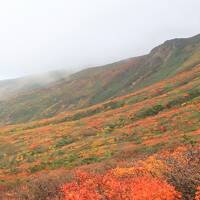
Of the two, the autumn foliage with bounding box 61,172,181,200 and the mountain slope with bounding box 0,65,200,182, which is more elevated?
the autumn foliage with bounding box 61,172,181,200

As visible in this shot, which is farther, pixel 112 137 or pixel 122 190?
pixel 112 137

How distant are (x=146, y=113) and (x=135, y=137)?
27986 millimetres

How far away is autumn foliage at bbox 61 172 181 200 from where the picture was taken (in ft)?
133

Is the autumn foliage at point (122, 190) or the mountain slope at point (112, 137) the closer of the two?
the autumn foliage at point (122, 190)

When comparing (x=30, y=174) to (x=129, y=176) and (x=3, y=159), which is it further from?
(x=129, y=176)

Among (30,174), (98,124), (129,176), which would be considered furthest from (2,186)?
(98,124)

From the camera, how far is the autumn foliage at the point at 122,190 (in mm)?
40509

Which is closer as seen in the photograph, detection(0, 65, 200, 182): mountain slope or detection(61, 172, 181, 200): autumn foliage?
detection(61, 172, 181, 200): autumn foliage

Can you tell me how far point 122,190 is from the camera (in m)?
45.3

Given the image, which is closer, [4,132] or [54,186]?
[54,186]

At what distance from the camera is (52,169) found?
93438 millimetres

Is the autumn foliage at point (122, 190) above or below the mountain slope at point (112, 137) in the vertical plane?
above

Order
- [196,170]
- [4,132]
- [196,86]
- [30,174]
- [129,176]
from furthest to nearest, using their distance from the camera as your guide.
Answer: [4,132] < [196,86] < [30,174] < [129,176] < [196,170]

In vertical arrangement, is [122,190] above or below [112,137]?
→ above
